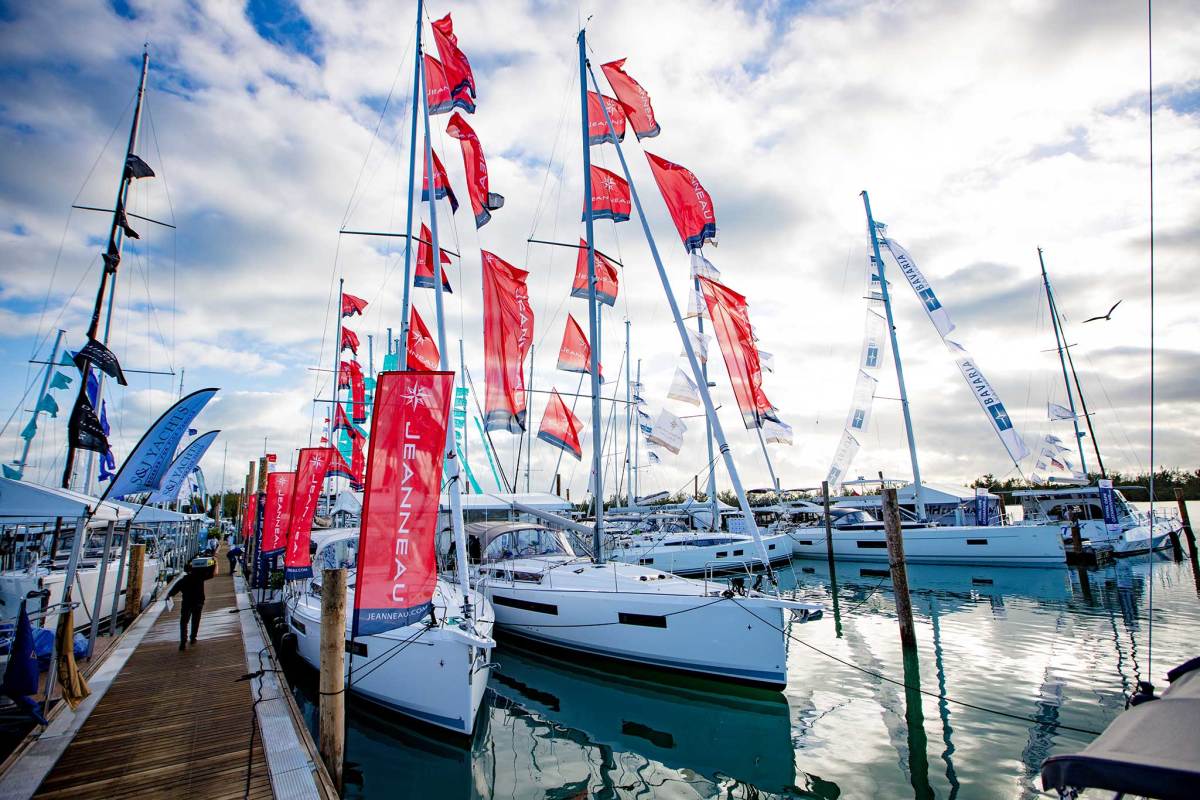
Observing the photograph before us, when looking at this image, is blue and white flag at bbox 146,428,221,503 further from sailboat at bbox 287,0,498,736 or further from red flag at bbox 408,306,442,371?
red flag at bbox 408,306,442,371

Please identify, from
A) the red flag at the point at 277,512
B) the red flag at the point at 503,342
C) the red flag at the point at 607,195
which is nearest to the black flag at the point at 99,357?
the red flag at the point at 277,512

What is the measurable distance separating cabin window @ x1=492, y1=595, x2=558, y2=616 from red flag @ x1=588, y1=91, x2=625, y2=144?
41.9 ft

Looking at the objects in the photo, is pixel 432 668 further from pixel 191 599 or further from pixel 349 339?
pixel 349 339

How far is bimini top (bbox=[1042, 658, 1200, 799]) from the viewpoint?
3363 mm

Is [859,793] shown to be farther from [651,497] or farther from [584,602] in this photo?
[651,497]

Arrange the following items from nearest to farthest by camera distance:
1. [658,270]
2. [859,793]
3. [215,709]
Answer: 1. [859,793]
2. [215,709]
3. [658,270]

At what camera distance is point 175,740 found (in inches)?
306

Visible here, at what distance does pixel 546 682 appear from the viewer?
12.8 metres

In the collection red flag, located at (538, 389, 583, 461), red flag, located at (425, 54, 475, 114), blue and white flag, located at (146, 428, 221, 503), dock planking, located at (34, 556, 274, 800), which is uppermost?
red flag, located at (425, 54, 475, 114)

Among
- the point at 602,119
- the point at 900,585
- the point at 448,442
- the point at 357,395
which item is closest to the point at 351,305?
the point at 357,395

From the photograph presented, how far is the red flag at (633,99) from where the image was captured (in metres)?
16.7

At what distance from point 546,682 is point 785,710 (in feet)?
16.6

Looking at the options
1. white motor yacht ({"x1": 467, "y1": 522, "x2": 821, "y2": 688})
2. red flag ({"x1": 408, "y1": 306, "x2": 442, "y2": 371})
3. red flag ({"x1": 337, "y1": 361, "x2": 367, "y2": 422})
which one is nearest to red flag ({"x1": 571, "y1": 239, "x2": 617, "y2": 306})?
red flag ({"x1": 408, "y1": 306, "x2": 442, "y2": 371})

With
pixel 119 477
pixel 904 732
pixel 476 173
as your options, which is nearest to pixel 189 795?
pixel 119 477
